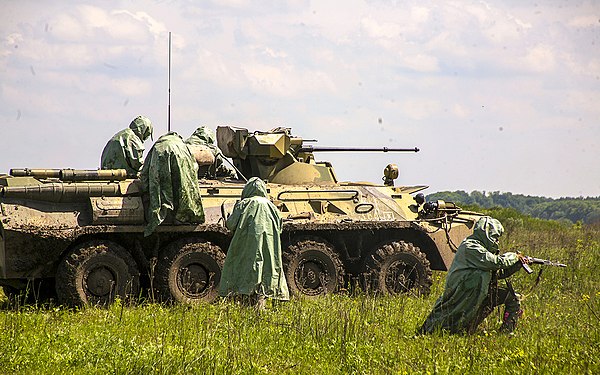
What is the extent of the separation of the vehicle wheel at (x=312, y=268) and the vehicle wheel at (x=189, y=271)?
1.16 m

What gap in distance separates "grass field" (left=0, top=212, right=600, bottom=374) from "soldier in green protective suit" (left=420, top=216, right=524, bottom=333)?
0.21 m

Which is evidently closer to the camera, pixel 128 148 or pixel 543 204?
pixel 128 148

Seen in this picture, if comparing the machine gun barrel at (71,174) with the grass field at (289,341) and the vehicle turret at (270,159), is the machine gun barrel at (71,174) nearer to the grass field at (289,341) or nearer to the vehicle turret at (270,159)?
the grass field at (289,341)

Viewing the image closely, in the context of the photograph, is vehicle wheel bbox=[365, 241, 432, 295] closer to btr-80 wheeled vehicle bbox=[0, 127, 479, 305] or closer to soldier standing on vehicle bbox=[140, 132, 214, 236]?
btr-80 wheeled vehicle bbox=[0, 127, 479, 305]

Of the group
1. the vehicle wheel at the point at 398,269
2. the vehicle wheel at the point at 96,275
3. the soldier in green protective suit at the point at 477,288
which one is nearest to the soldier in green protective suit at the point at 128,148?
the vehicle wheel at the point at 96,275

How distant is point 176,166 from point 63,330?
3.53 meters

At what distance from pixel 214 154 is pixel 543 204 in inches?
2570

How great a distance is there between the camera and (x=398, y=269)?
609 inches

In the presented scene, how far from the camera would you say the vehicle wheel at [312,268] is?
14859 millimetres

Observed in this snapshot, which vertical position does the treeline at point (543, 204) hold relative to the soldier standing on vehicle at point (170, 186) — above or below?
above

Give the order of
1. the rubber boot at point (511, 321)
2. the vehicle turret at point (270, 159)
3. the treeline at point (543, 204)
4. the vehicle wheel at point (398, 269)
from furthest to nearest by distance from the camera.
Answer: the treeline at point (543, 204), the vehicle turret at point (270, 159), the vehicle wheel at point (398, 269), the rubber boot at point (511, 321)

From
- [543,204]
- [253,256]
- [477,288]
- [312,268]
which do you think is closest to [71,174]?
[253,256]

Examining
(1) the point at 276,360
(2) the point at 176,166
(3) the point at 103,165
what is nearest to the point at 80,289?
(2) the point at 176,166

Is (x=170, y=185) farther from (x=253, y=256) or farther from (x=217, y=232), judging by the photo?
(x=253, y=256)
